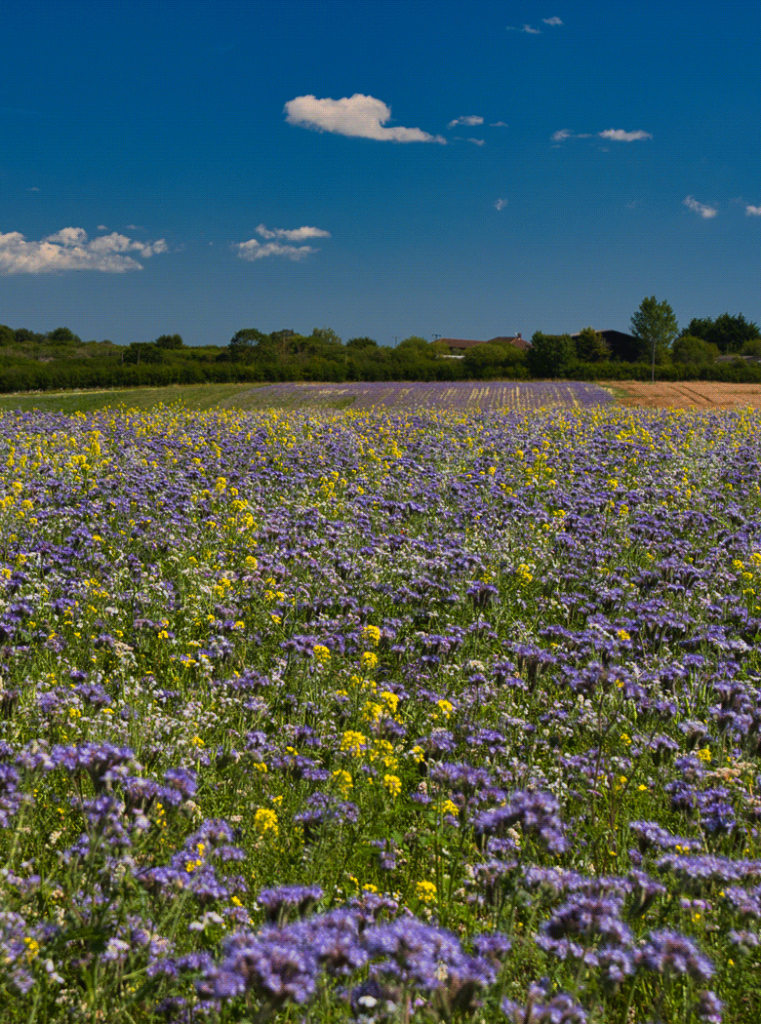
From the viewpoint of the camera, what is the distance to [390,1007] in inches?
72.5

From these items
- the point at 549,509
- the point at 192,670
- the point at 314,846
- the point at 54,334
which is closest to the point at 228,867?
the point at 314,846

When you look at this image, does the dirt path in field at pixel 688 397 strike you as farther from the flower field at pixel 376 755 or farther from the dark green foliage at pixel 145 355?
the dark green foliage at pixel 145 355

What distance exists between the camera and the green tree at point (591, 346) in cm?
9406

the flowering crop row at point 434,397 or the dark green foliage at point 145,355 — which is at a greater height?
the dark green foliage at point 145,355

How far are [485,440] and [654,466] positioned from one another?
3.99 meters

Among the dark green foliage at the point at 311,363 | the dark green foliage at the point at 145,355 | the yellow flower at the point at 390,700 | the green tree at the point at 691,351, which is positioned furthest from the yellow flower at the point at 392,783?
the green tree at the point at 691,351

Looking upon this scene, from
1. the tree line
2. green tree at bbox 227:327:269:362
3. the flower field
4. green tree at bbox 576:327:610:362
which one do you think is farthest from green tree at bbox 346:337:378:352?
the flower field

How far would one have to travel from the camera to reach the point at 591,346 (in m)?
95.1

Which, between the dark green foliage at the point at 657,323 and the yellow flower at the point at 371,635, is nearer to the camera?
the yellow flower at the point at 371,635

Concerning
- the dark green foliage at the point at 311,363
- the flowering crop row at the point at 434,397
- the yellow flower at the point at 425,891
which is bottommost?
the yellow flower at the point at 425,891

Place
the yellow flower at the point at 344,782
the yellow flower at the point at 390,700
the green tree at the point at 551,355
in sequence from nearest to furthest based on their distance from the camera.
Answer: the yellow flower at the point at 344,782, the yellow flower at the point at 390,700, the green tree at the point at 551,355

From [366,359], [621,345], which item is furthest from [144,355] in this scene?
[621,345]

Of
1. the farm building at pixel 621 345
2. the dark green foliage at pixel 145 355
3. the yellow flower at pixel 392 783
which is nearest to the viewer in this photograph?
the yellow flower at pixel 392 783

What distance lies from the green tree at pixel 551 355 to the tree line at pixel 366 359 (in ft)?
0.34
